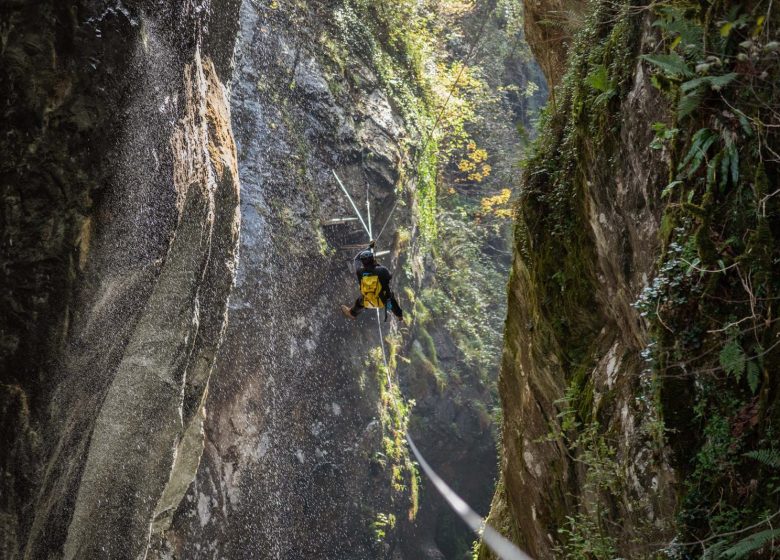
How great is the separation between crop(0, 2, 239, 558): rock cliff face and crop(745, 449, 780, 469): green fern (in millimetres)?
5023

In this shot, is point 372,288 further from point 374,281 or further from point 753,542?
point 753,542

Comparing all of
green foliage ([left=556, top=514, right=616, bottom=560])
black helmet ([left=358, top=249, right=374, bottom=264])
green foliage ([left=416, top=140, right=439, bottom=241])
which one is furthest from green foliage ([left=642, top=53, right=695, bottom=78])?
green foliage ([left=416, top=140, right=439, bottom=241])

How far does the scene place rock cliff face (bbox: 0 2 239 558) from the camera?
527cm

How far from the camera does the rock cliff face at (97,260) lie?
5.27 m

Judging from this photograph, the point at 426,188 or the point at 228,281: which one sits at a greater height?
the point at 426,188

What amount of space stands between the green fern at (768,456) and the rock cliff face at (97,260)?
5.02 m

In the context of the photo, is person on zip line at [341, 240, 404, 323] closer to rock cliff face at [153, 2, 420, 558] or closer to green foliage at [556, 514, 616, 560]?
rock cliff face at [153, 2, 420, 558]

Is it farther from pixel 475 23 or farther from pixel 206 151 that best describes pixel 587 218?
pixel 475 23

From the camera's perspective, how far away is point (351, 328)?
1584cm

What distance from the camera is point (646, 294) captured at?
4.57m

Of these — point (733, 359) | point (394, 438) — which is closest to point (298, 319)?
point (394, 438)

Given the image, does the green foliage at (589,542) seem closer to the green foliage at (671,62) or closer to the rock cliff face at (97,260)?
the green foliage at (671,62)

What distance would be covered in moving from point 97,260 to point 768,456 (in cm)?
511

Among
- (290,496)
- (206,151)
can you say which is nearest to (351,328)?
(290,496)
